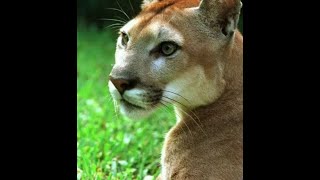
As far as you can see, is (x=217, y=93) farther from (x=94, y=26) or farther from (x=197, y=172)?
(x=94, y=26)

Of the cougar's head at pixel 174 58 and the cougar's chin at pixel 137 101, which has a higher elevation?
the cougar's head at pixel 174 58

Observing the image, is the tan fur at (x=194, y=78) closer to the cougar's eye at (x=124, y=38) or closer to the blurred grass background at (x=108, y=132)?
the cougar's eye at (x=124, y=38)

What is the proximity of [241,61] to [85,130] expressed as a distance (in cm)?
200

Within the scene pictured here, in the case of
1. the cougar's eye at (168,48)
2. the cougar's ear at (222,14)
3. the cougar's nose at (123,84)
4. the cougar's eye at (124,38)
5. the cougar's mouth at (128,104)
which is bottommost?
the cougar's mouth at (128,104)

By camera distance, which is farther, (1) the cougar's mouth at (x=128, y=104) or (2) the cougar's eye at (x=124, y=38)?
(2) the cougar's eye at (x=124, y=38)

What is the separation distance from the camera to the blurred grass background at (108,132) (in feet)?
15.0

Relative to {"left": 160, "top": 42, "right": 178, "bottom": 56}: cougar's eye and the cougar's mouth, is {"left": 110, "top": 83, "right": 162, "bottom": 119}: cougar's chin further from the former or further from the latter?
{"left": 160, "top": 42, "right": 178, "bottom": 56}: cougar's eye

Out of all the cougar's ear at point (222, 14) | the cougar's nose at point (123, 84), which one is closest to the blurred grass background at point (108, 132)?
the cougar's nose at point (123, 84)

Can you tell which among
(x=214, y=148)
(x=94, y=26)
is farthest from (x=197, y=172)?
(x=94, y=26)

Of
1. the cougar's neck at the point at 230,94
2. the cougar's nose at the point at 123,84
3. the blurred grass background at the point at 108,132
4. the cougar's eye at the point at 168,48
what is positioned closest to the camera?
the cougar's nose at the point at 123,84

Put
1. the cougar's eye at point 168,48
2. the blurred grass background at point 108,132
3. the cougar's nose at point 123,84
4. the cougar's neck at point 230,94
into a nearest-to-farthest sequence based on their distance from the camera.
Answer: the cougar's nose at point 123,84 → the cougar's eye at point 168,48 → the cougar's neck at point 230,94 → the blurred grass background at point 108,132

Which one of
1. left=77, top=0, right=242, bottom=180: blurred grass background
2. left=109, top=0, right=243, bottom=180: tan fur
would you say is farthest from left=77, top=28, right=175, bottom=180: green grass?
left=109, top=0, right=243, bottom=180: tan fur

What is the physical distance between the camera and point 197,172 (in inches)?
147

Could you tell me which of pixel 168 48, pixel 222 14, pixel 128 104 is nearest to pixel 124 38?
pixel 168 48
